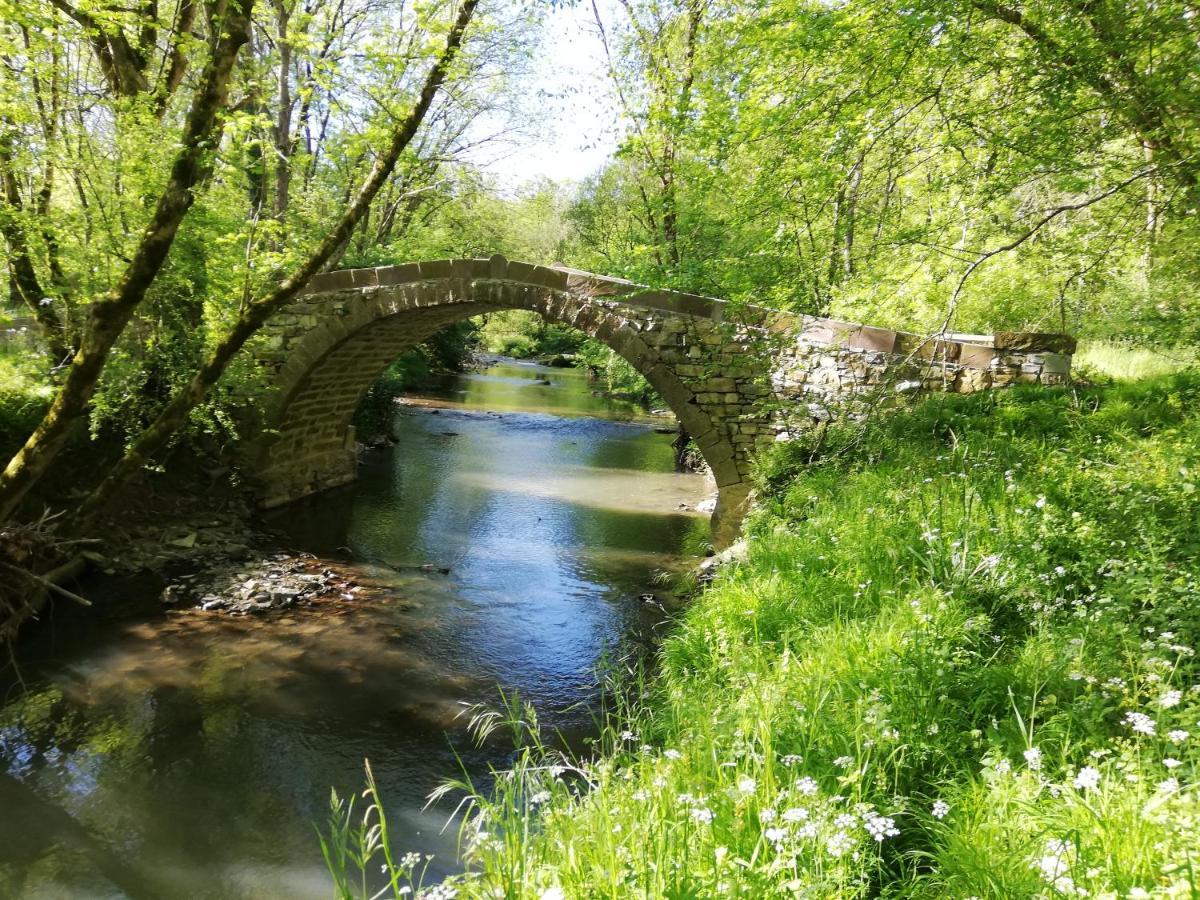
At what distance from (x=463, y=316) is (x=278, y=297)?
571cm

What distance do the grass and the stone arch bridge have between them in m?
1.70

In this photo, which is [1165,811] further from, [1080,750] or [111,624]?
[111,624]

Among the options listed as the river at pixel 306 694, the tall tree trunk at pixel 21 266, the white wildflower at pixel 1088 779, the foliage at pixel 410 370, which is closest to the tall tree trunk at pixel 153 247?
the river at pixel 306 694

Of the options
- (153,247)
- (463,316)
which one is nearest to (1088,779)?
(153,247)

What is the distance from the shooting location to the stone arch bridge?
657cm

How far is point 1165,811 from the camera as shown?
144 cm

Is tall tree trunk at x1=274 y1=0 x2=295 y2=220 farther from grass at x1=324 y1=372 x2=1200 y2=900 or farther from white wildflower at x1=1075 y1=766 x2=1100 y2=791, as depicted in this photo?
white wildflower at x1=1075 y1=766 x2=1100 y2=791

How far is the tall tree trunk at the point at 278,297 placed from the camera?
4773mm

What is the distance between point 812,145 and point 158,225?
428cm

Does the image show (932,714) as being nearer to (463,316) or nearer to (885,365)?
(885,365)

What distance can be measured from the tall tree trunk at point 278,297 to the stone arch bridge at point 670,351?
302cm

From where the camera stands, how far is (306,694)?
5055 millimetres

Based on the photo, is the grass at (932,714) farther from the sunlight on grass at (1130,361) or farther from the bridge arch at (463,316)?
the bridge arch at (463,316)

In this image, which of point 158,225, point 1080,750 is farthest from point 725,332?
point 1080,750
